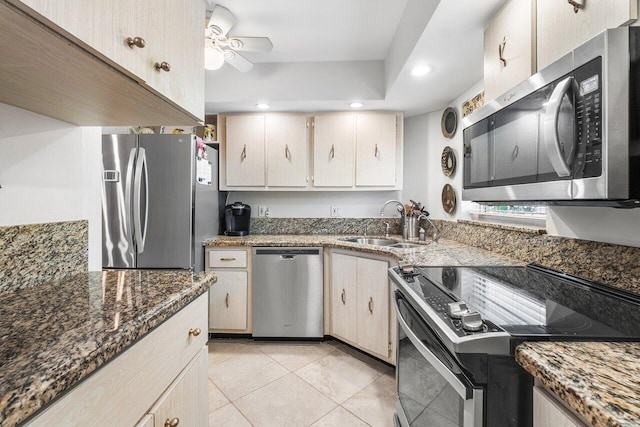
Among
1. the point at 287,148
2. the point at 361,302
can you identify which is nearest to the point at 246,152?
the point at 287,148

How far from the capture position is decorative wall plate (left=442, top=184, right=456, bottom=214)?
2490mm

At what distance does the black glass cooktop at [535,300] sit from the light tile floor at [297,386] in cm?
102

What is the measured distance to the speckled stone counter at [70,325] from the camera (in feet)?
1.40

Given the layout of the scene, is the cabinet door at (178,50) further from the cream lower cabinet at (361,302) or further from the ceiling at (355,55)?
the cream lower cabinet at (361,302)

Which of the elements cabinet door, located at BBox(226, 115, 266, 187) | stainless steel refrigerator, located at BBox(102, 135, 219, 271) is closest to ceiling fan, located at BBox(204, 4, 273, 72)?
stainless steel refrigerator, located at BBox(102, 135, 219, 271)

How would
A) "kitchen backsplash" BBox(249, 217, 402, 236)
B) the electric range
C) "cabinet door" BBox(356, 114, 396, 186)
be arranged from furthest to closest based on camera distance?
"kitchen backsplash" BBox(249, 217, 402, 236), "cabinet door" BBox(356, 114, 396, 186), the electric range

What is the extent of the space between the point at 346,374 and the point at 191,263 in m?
1.47

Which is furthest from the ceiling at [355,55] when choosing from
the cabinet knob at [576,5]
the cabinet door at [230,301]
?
the cabinet door at [230,301]

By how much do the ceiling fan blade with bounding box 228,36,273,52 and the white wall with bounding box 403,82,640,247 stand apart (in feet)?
5.24

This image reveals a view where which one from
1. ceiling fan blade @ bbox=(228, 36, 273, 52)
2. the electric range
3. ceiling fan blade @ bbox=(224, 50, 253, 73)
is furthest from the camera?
ceiling fan blade @ bbox=(224, 50, 253, 73)

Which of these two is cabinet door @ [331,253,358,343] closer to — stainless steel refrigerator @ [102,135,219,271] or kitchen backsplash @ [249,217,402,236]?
kitchen backsplash @ [249,217,402,236]

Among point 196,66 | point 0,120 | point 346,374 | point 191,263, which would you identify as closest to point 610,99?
point 196,66

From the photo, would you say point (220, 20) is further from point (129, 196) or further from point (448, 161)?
point (448, 161)

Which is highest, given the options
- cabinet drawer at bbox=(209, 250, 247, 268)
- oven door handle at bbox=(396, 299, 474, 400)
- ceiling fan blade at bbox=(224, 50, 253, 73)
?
ceiling fan blade at bbox=(224, 50, 253, 73)
